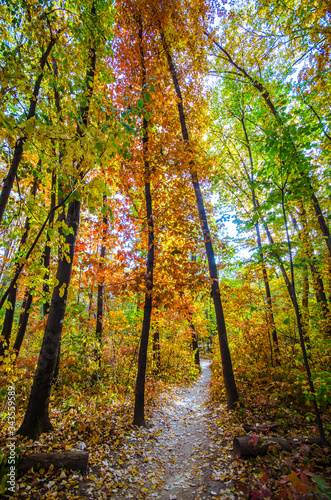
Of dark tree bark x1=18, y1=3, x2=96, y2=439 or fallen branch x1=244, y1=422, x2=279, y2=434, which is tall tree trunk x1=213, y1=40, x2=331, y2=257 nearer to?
fallen branch x1=244, y1=422, x2=279, y2=434

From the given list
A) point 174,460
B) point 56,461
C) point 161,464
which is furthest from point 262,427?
point 56,461

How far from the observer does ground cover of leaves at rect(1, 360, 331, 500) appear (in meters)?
2.81

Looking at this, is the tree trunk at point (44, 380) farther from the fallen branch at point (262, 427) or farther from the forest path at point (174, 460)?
the fallen branch at point (262, 427)

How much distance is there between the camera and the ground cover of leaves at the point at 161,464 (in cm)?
281

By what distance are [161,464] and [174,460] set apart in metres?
0.33

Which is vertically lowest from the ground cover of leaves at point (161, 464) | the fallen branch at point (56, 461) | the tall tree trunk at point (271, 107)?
the ground cover of leaves at point (161, 464)

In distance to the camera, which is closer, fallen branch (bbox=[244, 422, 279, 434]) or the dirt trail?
the dirt trail

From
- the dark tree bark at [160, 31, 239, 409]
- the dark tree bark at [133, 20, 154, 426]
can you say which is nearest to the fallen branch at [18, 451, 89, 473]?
the dark tree bark at [133, 20, 154, 426]

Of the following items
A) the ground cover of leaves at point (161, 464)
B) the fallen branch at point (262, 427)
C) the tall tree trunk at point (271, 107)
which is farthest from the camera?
the tall tree trunk at point (271, 107)

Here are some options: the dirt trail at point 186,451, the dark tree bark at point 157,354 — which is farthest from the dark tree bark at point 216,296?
the dark tree bark at point 157,354

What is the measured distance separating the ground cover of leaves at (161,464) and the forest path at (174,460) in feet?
0.05

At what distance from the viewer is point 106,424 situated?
15.4ft

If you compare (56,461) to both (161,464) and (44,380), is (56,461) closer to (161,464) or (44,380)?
(44,380)

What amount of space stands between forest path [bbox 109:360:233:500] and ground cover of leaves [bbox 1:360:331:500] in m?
0.02
